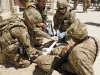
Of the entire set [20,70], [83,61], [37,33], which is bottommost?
[20,70]

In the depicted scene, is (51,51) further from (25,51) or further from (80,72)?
(80,72)

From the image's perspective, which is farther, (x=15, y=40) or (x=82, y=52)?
(x=15, y=40)

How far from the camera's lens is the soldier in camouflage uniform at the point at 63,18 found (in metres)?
5.61

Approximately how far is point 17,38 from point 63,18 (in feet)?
6.88

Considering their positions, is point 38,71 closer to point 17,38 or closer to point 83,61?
point 17,38

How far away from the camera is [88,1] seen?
14.6 meters

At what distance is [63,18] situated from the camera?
5.95 metres

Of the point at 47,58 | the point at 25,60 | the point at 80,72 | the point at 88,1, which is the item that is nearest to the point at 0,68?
the point at 25,60

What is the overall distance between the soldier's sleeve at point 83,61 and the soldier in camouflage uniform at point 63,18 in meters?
2.44

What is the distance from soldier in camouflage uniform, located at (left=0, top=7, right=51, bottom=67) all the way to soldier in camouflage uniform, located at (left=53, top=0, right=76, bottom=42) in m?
1.34

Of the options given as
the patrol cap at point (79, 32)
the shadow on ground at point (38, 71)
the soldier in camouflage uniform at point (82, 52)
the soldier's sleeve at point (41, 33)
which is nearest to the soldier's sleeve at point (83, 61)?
the soldier in camouflage uniform at point (82, 52)

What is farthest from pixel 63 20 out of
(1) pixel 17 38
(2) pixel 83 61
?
(2) pixel 83 61

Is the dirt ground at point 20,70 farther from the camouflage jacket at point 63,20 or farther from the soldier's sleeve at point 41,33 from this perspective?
the camouflage jacket at point 63,20

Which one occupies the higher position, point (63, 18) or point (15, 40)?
point (63, 18)
